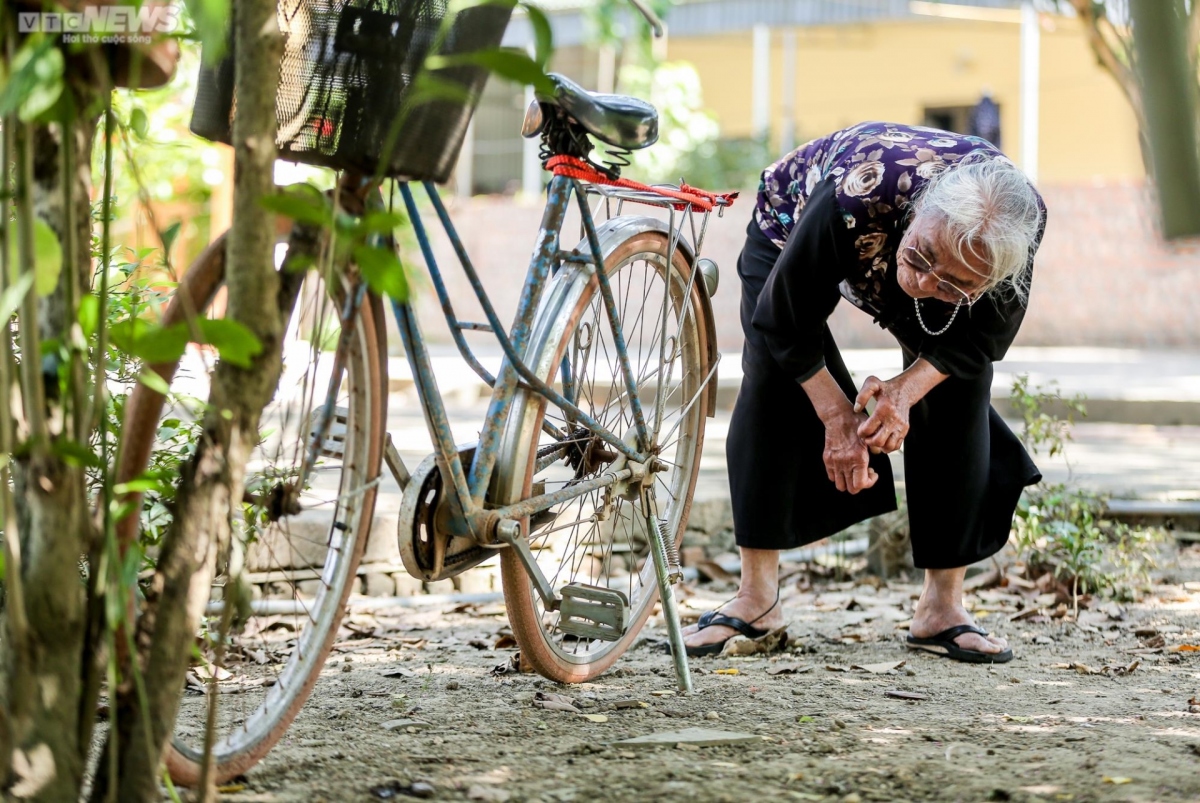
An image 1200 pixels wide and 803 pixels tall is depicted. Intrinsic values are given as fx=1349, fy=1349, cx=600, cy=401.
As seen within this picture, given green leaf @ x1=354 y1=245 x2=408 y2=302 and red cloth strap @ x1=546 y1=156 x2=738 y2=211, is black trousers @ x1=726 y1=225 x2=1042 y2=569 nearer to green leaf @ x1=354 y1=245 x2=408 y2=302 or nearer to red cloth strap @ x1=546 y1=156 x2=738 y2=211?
red cloth strap @ x1=546 y1=156 x2=738 y2=211

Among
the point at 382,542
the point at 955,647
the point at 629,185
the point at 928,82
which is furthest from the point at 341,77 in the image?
the point at 928,82

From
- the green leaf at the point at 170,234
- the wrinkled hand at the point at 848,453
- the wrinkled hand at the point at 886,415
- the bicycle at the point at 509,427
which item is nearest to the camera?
the green leaf at the point at 170,234

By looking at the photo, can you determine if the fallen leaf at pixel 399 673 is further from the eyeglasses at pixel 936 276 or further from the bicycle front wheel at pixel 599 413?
the eyeglasses at pixel 936 276

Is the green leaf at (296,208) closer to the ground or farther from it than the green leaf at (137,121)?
closer to the ground

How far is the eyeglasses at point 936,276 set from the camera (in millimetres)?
2768

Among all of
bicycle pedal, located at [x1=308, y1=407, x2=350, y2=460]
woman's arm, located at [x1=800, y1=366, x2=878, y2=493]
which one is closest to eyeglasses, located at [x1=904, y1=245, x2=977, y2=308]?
woman's arm, located at [x1=800, y1=366, x2=878, y2=493]

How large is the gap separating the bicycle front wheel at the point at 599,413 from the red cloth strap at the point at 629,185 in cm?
10

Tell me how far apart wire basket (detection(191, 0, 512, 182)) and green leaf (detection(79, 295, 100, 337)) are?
0.43 meters

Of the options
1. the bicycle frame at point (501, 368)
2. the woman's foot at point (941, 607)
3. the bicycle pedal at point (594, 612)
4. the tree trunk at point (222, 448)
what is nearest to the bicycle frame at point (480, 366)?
the bicycle frame at point (501, 368)

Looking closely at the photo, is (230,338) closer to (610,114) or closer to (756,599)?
(610,114)

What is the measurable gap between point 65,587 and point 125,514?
0.13m

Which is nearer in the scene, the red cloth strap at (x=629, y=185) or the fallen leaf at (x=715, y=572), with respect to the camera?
the red cloth strap at (x=629, y=185)

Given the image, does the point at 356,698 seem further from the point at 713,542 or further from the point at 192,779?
the point at 713,542

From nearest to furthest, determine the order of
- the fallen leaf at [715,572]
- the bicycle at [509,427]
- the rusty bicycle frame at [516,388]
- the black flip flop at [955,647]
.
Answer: the bicycle at [509,427], the rusty bicycle frame at [516,388], the black flip flop at [955,647], the fallen leaf at [715,572]
